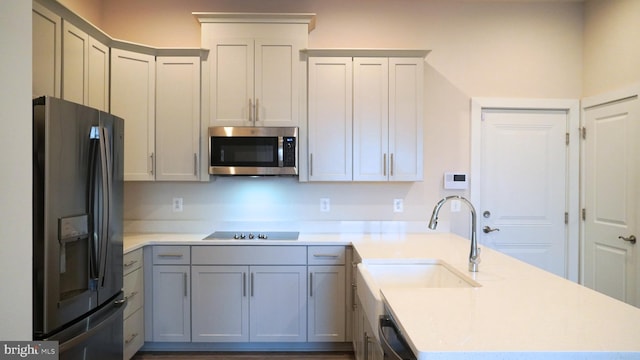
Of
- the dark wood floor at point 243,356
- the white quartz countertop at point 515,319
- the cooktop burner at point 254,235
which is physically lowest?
the dark wood floor at point 243,356

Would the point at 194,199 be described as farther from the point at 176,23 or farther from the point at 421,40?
the point at 421,40

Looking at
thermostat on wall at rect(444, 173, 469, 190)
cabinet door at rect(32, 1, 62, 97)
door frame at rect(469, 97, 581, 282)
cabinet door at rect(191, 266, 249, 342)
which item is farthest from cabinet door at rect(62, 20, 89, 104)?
door frame at rect(469, 97, 581, 282)

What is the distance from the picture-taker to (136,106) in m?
2.45

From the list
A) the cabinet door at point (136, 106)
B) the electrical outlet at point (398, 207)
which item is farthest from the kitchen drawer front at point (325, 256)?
the cabinet door at point (136, 106)

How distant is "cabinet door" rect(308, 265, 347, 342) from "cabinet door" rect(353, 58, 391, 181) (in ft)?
2.69

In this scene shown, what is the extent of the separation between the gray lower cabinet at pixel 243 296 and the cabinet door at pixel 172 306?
0.06 metres

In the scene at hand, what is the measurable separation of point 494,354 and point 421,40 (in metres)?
2.71

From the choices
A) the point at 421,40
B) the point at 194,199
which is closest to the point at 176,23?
the point at 194,199

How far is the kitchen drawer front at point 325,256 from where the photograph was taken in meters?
2.32

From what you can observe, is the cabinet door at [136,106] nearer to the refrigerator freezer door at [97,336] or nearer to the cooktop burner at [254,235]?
the cooktop burner at [254,235]

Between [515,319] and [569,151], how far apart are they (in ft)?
8.48

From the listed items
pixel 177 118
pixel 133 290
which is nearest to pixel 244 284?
pixel 133 290

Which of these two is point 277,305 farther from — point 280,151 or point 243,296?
point 280,151

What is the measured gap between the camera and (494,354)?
0.74 metres
